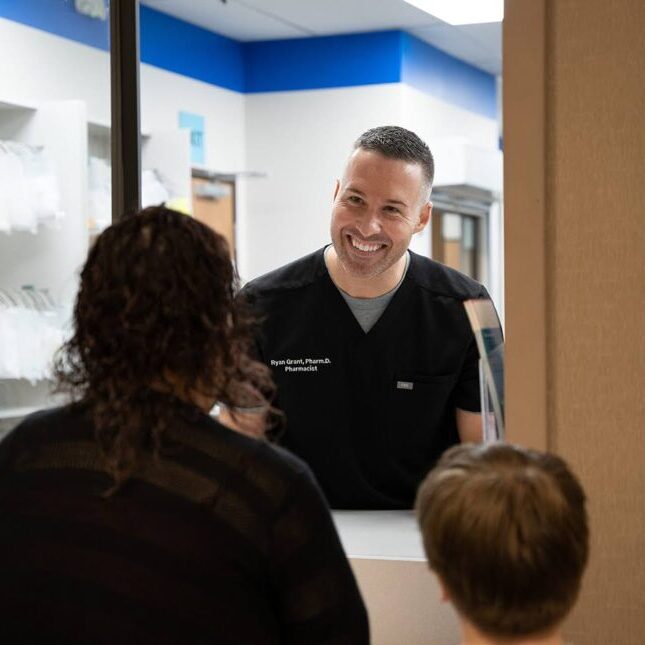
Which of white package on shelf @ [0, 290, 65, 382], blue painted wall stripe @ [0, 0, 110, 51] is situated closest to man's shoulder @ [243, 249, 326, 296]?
white package on shelf @ [0, 290, 65, 382]

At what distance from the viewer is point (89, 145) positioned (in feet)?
14.3

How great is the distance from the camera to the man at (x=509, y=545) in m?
1.05

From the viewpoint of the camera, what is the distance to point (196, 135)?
6473mm

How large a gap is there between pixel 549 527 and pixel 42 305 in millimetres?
3219

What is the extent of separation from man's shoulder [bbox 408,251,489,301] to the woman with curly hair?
1179 mm

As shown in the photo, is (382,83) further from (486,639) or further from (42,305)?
(486,639)

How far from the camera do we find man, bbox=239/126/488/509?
2.21m

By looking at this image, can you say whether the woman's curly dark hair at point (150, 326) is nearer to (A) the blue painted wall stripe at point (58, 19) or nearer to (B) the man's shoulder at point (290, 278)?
(B) the man's shoulder at point (290, 278)

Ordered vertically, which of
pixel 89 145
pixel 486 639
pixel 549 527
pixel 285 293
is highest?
pixel 89 145

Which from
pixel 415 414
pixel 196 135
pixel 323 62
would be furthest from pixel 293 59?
pixel 415 414

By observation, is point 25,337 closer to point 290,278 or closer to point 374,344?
point 290,278

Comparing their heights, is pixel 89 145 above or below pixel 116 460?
above

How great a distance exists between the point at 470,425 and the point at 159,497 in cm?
118

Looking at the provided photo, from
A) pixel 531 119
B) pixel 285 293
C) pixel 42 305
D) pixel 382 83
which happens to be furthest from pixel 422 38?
pixel 531 119
